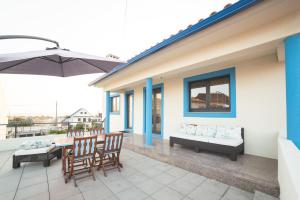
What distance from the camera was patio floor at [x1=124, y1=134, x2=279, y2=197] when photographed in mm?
2182

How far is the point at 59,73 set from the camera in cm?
331

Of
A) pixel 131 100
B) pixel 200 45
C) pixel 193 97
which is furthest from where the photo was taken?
pixel 131 100

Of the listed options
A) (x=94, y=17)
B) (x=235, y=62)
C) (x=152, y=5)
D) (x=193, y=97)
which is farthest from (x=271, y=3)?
(x=94, y=17)

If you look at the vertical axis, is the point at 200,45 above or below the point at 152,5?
below

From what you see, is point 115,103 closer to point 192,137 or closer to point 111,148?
point 111,148

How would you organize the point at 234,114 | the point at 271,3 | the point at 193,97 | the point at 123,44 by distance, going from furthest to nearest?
the point at 123,44 → the point at 193,97 → the point at 234,114 → the point at 271,3

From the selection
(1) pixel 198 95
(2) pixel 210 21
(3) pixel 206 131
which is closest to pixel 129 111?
(1) pixel 198 95

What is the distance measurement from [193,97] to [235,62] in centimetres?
170

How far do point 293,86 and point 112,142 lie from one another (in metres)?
3.45

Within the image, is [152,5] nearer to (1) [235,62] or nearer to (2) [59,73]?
(1) [235,62]

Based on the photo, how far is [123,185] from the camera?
2.56 m

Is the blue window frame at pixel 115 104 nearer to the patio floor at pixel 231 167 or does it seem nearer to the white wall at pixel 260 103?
the patio floor at pixel 231 167

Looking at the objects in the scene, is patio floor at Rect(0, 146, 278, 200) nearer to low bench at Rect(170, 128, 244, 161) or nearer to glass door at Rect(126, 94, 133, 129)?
low bench at Rect(170, 128, 244, 161)

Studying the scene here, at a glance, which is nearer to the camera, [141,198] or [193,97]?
[141,198]
